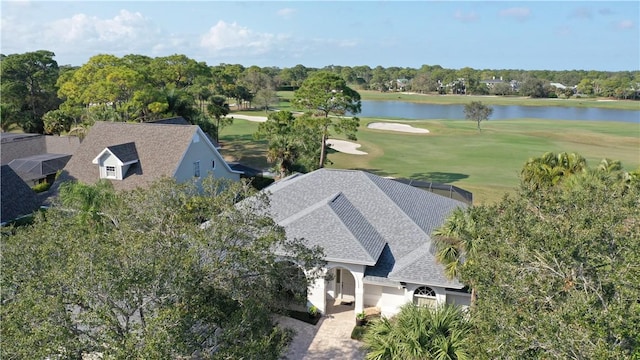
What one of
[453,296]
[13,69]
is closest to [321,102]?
[453,296]

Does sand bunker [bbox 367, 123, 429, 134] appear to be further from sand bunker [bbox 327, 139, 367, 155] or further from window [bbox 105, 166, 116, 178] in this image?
window [bbox 105, 166, 116, 178]

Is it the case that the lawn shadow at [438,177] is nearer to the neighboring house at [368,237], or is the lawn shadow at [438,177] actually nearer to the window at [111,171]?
the neighboring house at [368,237]

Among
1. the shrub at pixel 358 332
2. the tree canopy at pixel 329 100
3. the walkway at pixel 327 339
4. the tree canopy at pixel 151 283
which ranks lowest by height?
the walkway at pixel 327 339

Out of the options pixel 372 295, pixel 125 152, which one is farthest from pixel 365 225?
pixel 125 152

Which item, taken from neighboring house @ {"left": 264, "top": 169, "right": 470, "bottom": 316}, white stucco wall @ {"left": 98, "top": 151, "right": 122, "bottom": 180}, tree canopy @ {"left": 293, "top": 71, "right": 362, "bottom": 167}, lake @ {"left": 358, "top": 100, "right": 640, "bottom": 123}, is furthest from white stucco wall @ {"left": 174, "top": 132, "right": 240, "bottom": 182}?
lake @ {"left": 358, "top": 100, "right": 640, "bottom": 123}

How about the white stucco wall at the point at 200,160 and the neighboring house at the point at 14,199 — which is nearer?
the neighboring house at the point at 14,199

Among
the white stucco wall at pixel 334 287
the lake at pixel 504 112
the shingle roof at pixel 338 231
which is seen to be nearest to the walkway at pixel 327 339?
the white stucco wall at pixel 334 287

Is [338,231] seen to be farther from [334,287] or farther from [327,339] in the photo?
[327,339]
